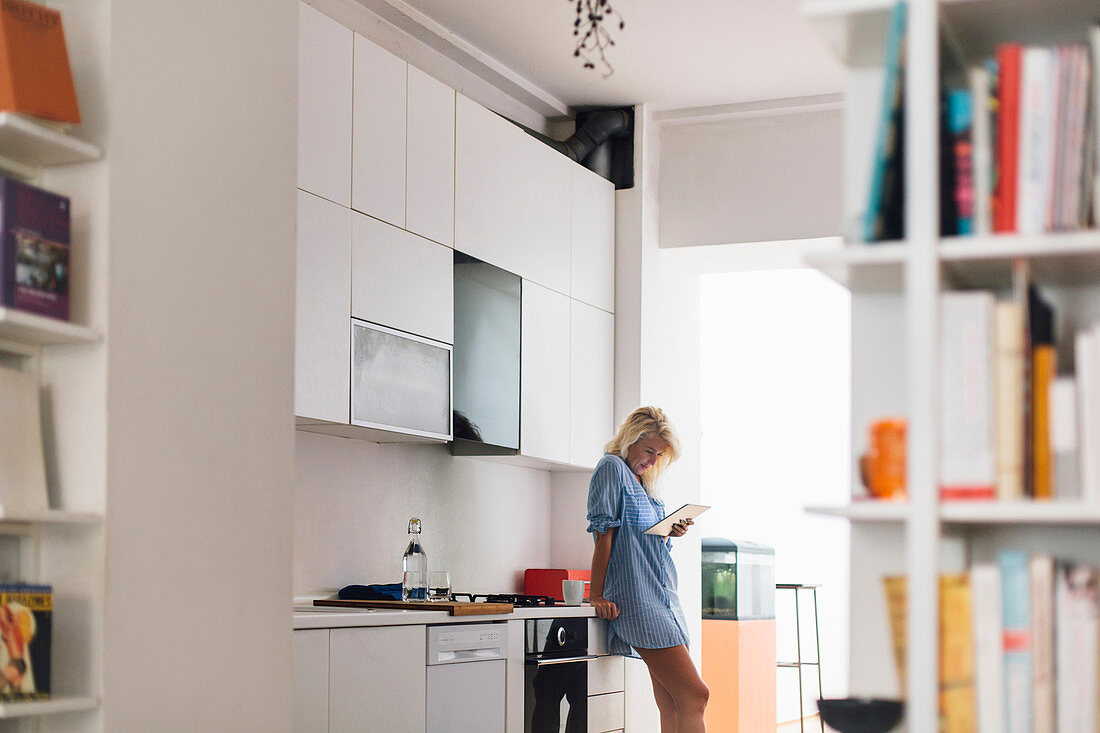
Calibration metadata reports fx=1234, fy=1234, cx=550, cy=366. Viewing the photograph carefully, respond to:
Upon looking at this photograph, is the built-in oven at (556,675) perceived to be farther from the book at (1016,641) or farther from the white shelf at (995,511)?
the book at (1016,641)

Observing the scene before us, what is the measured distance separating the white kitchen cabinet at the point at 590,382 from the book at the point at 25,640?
3.31 meters

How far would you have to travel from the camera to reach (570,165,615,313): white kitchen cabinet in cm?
550

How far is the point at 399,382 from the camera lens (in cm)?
414

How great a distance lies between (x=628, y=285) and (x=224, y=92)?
10.9 feet

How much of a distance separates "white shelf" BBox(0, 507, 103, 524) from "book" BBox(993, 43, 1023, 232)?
1641 millimetres

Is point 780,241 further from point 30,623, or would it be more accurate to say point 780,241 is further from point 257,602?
point 30,623

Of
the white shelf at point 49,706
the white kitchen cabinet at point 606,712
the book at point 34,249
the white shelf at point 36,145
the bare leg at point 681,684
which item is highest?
the white shelf at point 36,145

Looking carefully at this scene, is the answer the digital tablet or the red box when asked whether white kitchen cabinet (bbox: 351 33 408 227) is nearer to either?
the digital tablet

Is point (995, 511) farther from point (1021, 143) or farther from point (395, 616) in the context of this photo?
point (395, 616)

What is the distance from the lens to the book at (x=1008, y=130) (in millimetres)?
1565

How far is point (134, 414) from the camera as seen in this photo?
2.40 metres

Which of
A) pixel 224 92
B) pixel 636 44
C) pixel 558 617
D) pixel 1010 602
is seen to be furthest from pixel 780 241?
pixel 1010 602

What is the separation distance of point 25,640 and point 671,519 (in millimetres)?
2886

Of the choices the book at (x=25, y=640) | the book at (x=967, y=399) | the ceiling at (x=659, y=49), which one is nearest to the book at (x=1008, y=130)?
the book at (x=967, y=399)
